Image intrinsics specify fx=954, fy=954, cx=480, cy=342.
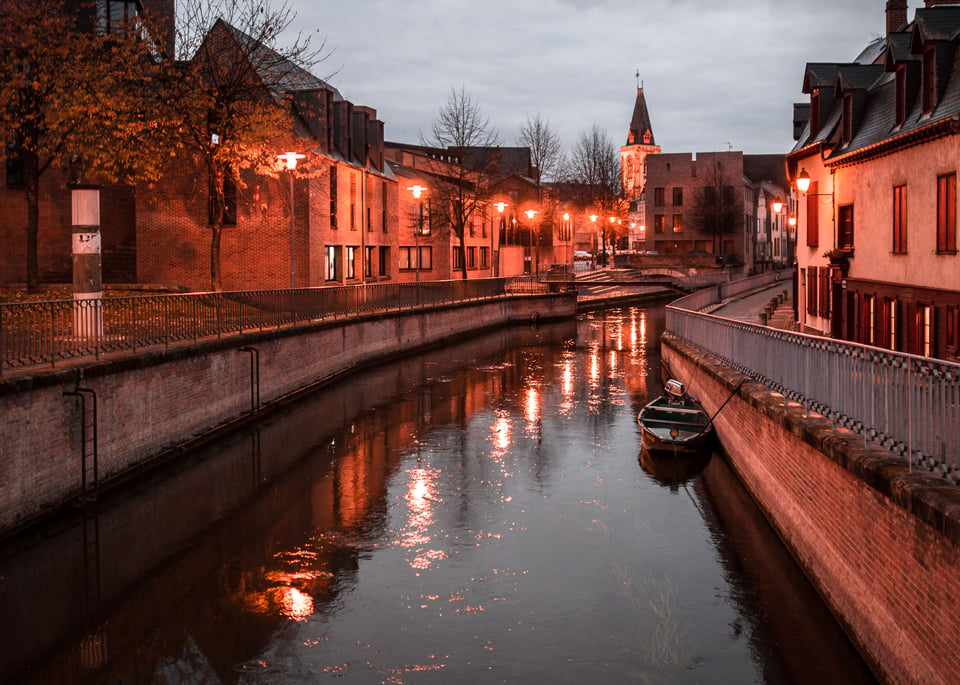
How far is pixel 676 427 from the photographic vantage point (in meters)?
20.1

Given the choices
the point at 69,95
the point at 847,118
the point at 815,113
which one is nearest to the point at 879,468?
the point at 847,118

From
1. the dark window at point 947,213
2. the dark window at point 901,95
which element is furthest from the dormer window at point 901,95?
the dark window at point 947,213

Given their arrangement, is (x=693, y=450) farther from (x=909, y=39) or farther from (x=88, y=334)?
(x=88, y=334)

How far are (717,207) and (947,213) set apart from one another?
77053mm

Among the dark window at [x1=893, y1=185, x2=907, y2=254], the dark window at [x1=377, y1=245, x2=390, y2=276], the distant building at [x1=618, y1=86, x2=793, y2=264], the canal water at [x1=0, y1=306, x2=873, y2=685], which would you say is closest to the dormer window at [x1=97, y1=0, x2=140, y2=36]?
the canal water at [x1=0, y1=306, x2=873, y2=685]

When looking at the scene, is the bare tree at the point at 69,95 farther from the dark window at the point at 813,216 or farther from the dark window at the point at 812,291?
the dark window at the point at 812,291

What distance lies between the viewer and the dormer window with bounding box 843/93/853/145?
25234 mm

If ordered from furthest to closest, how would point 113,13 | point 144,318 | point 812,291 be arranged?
point 113,13
point 812,291
point 144,318

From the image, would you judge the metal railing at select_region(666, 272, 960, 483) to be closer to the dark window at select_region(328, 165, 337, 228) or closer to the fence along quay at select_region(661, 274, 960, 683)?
the fence along quay at select_region(661, 274, 960, 683)

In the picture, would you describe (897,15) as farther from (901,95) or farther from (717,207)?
(717,207)

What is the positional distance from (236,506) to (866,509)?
35.1ft

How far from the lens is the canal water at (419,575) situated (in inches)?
398

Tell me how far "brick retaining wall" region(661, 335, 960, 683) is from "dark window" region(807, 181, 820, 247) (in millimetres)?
15160

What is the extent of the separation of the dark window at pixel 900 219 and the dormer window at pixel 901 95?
1.51 metres
